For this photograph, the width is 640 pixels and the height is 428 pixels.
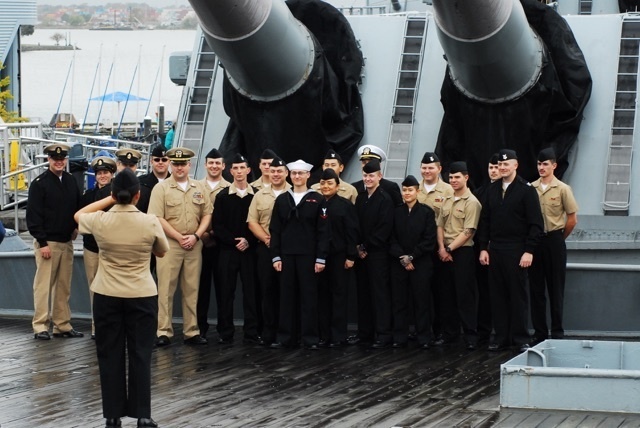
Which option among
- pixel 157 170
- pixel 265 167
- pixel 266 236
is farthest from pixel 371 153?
pixel 157 170

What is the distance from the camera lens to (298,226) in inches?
382

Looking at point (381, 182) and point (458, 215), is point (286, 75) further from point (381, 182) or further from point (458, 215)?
point (458, 215)

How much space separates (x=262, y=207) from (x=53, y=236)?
5.12 ft

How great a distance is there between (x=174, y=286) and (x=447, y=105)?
2.37 metres

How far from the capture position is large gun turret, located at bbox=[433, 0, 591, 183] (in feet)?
31.3

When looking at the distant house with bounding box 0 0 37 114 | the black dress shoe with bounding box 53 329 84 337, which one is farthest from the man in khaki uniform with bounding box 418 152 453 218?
the distant house with bounding box 0 0 37 114

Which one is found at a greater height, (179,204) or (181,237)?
(179,204)

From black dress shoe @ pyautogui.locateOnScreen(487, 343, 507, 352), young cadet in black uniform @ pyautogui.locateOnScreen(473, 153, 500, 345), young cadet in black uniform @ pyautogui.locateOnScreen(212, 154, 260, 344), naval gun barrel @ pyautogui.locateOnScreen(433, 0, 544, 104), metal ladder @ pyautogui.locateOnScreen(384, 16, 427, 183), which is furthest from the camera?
metal ladder @ pyautogui.locateOnScreen(384, 16, 427, 183)

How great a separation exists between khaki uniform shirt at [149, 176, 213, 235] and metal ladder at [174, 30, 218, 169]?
147 centimetres

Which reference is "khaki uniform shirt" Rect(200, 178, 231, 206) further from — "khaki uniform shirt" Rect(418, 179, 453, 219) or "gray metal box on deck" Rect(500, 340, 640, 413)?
"gray metal box on deck" Rect(500, 340, 640, 413)

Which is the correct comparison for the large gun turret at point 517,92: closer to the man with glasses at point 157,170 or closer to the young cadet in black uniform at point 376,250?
the young cadet in black uniform at point 376,250

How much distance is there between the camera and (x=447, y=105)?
34.2 ft

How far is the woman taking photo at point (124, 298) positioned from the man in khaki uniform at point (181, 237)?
2.49 metres

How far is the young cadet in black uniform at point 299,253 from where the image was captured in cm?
969
